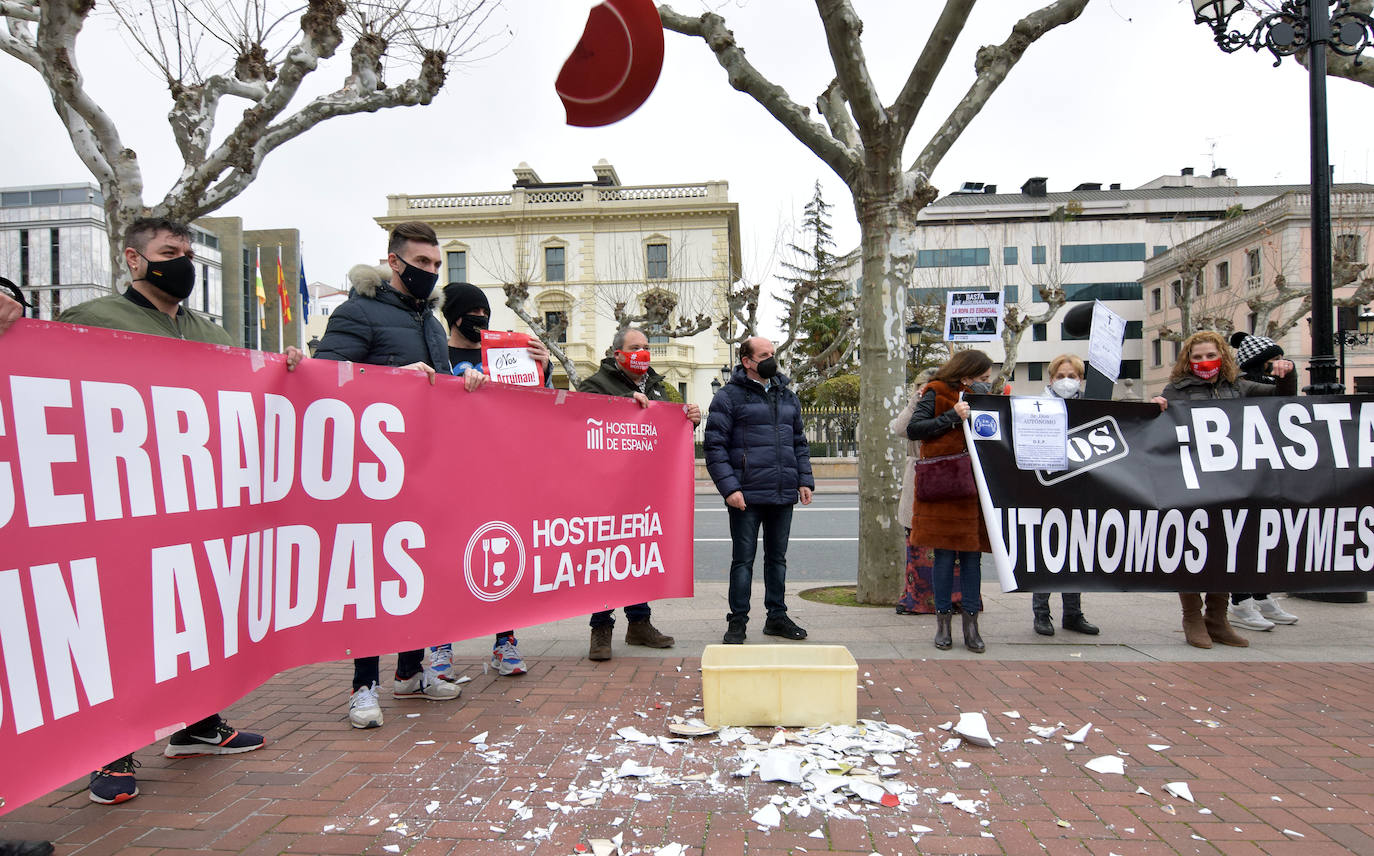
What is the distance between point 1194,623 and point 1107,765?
2562 mm

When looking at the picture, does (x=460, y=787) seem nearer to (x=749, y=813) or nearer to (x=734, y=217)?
(x=749, y=813)

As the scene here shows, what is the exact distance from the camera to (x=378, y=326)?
13.3 ft

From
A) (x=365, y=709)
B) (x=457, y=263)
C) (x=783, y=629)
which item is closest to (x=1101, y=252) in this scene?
(x=457, y=263)

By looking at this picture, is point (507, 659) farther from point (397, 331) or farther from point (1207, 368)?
point (1207, 368)

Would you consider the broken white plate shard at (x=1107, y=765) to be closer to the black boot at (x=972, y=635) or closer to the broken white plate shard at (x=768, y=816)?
the broken white plate shard at (x=768, y=816)

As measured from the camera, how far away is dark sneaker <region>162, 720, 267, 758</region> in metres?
3.51

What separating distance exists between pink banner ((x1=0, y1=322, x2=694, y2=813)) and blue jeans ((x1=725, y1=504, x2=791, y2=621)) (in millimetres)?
697

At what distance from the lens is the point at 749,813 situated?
9.61 feet

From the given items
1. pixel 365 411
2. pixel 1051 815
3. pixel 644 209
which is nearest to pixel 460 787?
pixel 365 411

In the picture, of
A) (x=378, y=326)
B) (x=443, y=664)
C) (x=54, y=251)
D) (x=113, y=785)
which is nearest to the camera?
(x=113, y=785)

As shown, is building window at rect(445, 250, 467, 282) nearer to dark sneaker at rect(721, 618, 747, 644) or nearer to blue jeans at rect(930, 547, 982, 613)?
dark sneaker at rect(721, 618, 747, 644)

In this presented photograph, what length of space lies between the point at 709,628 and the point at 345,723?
2.65m

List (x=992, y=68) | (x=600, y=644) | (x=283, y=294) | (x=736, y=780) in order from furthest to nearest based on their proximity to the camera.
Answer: (x=283, y=294)
(x=992, y=68)
(x=600, y=644)
(x=736, y=780)

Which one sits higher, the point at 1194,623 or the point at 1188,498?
the point at 1188,498
